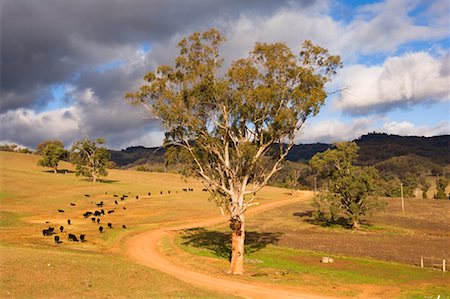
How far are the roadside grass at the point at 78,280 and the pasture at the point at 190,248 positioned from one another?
0.05m

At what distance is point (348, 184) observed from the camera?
65938 mm

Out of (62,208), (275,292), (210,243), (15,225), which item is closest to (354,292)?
(275,292)

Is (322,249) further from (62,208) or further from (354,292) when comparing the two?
(62,208)

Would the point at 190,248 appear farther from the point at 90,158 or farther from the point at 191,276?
the point at 90,158

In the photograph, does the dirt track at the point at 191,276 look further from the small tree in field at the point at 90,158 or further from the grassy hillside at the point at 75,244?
the small tree in field at the point at 90,158

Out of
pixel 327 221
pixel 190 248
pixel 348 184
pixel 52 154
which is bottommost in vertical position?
pixel 327 221

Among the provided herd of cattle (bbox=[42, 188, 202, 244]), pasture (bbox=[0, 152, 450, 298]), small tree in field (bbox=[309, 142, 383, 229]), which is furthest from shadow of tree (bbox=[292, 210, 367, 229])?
herd of cattle (bbox=[42, 188, 202, 244])

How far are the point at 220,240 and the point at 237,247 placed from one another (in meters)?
17.2

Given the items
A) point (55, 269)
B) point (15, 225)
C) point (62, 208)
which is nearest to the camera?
point (55, 269)

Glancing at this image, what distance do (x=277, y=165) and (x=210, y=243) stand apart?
16326 millimetres

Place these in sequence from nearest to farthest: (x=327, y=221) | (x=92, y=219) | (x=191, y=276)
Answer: (x=191, y=276) < (x=92, y=219) < (x=327, y=221)

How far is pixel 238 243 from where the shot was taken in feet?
114

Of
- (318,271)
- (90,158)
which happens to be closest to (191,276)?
(318,271)

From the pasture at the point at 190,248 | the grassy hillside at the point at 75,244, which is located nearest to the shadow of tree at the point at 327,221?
the pasture at the point at 190,248
